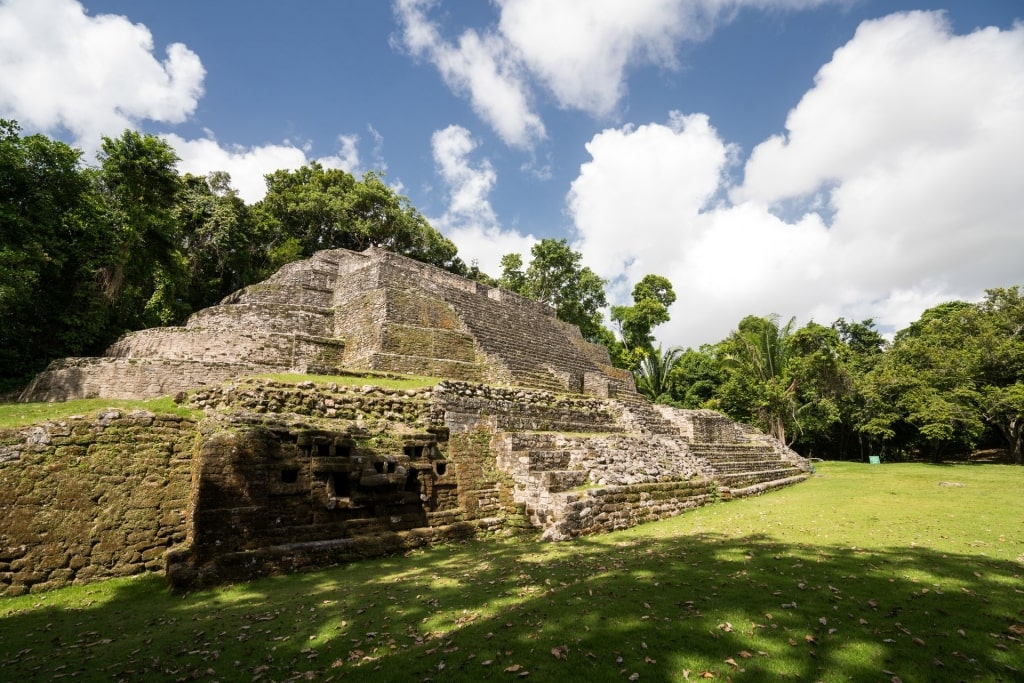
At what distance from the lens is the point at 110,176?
1788 cm

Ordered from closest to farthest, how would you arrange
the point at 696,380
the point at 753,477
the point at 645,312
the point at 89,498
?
1. the point at 89,498
2. the point at 753,477
3. the point at 696,380
4. the point at 645,312

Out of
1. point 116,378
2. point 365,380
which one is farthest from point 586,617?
point 116,378

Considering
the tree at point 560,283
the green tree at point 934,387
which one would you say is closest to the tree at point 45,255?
the tree at point 560,283

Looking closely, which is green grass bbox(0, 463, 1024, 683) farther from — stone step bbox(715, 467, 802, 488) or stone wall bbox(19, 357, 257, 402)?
stone wall bbox(19, 357, 257, 402)

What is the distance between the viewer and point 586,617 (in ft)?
15.3

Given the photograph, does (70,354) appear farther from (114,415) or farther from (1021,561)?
(1021,561)

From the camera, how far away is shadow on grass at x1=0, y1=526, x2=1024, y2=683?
12.4 ft

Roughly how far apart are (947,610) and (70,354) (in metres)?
22.9

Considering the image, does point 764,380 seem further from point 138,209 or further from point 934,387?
point 138,209

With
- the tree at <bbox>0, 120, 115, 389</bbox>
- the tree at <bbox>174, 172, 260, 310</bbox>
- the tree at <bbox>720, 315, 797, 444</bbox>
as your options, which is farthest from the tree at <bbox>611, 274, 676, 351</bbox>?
the tree at <bbox>0, 120, 115, 389</bbox>

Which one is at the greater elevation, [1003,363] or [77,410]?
[1003,363]

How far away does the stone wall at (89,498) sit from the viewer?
20.8ft

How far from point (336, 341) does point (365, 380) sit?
206 inches

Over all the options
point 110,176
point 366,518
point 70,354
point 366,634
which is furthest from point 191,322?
point 366,634
